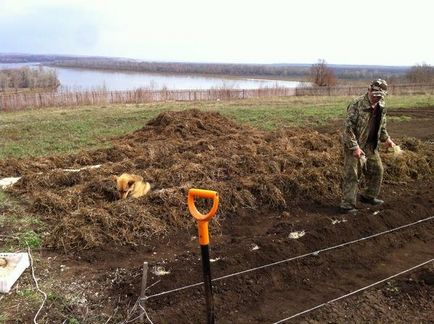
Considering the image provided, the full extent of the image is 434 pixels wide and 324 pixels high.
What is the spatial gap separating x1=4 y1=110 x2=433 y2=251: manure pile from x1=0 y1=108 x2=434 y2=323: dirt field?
0.02 metres

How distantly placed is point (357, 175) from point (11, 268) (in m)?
4.45

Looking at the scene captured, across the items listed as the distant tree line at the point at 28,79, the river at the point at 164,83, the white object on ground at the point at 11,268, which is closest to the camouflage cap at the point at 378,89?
the white object on ground at the point at 11,268

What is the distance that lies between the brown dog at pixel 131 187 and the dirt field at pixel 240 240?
0.48 feet

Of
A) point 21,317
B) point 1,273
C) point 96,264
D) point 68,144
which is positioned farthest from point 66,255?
point 68,144

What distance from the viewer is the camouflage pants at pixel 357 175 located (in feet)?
19.8

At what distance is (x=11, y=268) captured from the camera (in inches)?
172

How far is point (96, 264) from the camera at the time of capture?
4828 millimetres

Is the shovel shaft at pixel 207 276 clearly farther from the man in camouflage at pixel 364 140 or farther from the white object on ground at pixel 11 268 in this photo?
the man in camouflage at pixel 364 140

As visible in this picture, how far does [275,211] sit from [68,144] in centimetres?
818

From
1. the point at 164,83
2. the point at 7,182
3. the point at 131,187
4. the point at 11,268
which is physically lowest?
the point at 164,83

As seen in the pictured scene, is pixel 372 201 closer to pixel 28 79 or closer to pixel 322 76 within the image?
pixel 322 76

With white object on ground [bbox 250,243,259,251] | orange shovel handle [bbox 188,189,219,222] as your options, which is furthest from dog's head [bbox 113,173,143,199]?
orange shovel handle [bbox 188,189,219,222]

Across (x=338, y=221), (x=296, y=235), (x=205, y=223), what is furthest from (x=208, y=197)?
(x=338, y=221)

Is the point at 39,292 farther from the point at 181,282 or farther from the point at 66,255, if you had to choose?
the point at 181,282
